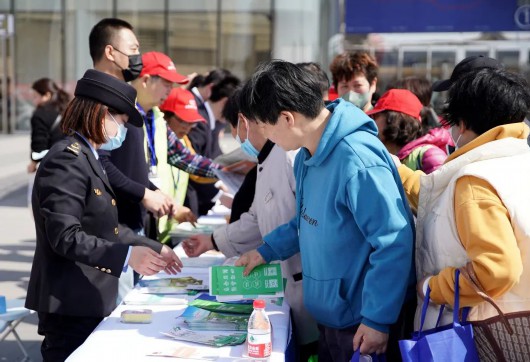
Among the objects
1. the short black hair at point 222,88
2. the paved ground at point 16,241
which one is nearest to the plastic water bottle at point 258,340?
the paved ground at point 16,241

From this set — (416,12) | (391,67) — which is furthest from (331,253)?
(391,67)

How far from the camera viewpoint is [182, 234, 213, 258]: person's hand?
3.07m

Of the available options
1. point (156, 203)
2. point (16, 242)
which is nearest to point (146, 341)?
point (156, 203)

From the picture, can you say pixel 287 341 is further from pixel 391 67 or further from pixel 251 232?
pixel 391 67

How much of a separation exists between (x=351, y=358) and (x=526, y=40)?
7871mm

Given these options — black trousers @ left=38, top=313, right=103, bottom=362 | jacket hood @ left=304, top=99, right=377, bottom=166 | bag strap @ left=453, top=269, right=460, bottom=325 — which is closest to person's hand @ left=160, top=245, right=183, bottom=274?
black trousers @ left=38, top=313, right=103, bottom=362

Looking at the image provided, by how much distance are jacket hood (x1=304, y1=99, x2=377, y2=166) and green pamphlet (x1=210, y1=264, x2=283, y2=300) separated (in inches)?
19.0

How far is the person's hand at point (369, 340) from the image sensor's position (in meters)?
2.13

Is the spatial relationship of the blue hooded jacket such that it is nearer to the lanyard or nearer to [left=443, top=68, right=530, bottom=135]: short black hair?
[left=443, top=68, right=530, bottom=135]: short black hair

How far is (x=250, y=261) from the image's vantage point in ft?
8.51

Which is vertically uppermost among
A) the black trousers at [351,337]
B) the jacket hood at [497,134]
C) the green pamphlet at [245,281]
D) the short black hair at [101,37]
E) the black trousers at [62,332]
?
the short black hair at [101,37]

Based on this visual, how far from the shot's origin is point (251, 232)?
3.01 metres

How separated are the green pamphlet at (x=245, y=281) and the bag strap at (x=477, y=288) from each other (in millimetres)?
776

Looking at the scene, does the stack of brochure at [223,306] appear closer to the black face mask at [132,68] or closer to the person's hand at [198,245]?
the person's hand at [198,245]
